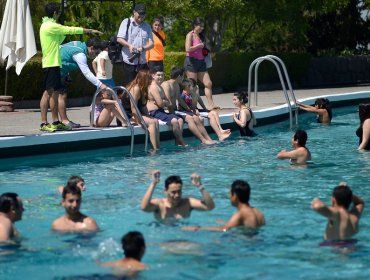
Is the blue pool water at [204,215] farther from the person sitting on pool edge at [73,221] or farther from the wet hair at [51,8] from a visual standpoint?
the wet hair at [51,8]

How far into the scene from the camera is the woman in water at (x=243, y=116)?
18.5m

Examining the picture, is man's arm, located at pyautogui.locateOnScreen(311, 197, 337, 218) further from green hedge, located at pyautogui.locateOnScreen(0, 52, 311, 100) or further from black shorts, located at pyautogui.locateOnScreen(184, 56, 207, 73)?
green hedge, located at pyautogui.locateOnScreen(0, 52, 311, 100)

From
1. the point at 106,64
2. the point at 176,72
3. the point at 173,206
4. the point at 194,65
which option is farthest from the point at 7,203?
the point at 194,65

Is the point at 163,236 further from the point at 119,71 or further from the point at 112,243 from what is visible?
the point at 119,71

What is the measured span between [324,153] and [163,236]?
269 inches

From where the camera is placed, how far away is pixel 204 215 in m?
11.5

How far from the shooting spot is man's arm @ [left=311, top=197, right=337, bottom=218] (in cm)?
949

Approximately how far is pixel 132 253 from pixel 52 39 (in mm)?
8438

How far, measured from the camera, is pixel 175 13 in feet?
97.8

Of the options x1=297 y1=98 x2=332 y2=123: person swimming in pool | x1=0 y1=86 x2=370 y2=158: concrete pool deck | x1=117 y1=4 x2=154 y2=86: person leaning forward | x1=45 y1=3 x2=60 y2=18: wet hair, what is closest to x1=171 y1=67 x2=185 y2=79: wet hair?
x1=117 y1=4 x2=154 y2=86: person leaning forward

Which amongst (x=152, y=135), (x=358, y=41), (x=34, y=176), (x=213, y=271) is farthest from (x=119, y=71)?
(x=213, y=271)

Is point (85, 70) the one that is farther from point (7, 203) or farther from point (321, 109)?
point (7, 203)

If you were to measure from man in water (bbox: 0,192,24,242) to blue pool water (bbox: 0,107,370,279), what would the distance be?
0.18 m

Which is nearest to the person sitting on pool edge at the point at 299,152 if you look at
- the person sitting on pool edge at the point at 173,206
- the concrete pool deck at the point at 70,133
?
the concrete pool deck at the point at 70,133
